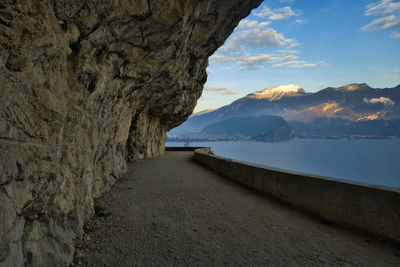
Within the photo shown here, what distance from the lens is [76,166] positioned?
4.06m

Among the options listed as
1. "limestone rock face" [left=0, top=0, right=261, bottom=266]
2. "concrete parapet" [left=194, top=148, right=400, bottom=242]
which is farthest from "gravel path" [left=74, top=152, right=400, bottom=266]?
"limestone rock face" [left=0, top=0, right=261, bottom=266]

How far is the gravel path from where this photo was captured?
325 cm

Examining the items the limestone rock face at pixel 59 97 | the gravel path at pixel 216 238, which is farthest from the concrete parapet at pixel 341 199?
the limestone rock face at pixel 59 97

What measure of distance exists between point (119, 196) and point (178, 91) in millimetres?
9289

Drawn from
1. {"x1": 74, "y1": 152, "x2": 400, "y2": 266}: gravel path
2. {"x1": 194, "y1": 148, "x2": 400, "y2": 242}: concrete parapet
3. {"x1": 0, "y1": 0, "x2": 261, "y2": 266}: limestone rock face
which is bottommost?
{"x1": 74, "y1": 152, "x2": 400, "y2": 266}: gravel path

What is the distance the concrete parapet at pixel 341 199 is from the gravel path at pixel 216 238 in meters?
0.26

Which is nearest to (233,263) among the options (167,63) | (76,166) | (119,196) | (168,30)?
(76,166)

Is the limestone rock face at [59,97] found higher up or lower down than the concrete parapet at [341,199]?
higher up

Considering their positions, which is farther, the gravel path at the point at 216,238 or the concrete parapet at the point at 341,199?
the concrete parapet at the point at 341,199

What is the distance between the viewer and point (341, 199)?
448cm

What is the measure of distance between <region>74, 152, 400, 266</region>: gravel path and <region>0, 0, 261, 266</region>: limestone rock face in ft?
1.99

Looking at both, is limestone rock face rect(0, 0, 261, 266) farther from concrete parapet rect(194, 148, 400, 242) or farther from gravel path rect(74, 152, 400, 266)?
concrete parapet rect(194, 148, 400, 242)

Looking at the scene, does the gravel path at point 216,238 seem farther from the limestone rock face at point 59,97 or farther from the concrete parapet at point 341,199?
the limestone rock face at point 59,97

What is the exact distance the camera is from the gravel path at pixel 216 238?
325 cm
